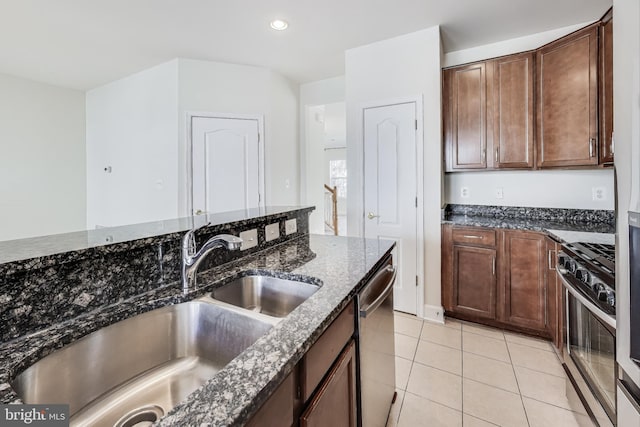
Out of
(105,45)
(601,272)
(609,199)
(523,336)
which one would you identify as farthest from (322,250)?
(105,45)

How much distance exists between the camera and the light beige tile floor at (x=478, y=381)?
157cm

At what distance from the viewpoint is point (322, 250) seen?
154 cm

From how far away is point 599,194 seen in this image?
8.34ft

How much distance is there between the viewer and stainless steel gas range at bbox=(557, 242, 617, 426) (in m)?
1.14

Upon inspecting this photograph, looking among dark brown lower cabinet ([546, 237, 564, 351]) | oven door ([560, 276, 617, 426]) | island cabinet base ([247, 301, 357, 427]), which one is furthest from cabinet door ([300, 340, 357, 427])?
dark brown lower cabinet ([546, 237, 564, 351])

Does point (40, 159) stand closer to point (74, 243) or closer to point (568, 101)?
point (74, 243)

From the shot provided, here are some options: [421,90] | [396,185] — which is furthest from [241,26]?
[396,185]

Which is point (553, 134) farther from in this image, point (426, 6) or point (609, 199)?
point (426, 6)

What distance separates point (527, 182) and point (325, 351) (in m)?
2.90

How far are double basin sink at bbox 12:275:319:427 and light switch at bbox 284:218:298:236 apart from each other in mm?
707

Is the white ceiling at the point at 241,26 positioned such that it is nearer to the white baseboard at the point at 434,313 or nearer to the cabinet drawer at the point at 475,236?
the cabinet drawer at the point at 475,236

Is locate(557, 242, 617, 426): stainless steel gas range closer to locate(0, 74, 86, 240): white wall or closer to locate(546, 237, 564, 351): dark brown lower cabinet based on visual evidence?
locate(546, 237, 564, 351): dark brown lower cabinet

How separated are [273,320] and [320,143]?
13.4ft

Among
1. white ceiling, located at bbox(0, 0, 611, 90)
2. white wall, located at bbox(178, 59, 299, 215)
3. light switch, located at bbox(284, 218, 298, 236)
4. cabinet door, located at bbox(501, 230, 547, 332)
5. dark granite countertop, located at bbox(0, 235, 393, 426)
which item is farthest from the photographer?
white wall, located at bbox(178, 59, 299, 215)
